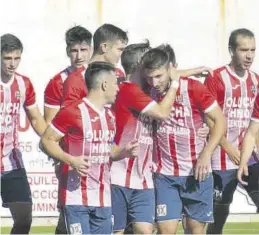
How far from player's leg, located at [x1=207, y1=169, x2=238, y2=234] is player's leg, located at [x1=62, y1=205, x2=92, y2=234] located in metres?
2.34

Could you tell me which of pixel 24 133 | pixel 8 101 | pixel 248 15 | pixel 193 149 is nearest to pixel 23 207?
pixel 8 101

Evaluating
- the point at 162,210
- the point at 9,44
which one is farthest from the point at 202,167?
the point at 9,44

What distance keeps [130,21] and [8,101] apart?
4004 mm

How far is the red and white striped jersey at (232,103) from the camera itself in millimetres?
10680

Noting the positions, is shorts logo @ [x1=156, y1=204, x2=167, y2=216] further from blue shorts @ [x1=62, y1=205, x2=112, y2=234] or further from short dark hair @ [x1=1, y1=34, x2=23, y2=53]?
short dark hair @ [x1=1, y1=34, x2=23, y2=53]

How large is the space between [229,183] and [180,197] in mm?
1098

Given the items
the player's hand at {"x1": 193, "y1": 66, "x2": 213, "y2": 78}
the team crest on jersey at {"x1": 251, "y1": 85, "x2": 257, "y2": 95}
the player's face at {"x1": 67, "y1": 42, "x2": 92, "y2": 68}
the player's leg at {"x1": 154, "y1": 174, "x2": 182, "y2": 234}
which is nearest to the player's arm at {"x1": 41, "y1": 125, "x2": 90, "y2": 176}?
the player's leg at {"x1": 154, "y1": 174, "x2": 182, "y2": 234}

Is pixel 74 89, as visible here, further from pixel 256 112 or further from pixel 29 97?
pixel 256 112

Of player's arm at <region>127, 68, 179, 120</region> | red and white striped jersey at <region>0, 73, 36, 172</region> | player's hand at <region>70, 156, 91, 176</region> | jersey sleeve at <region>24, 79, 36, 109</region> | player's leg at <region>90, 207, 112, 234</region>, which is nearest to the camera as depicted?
player's hand at <region>70, 156, 91, 176</region>

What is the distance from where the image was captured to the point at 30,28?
551 inches

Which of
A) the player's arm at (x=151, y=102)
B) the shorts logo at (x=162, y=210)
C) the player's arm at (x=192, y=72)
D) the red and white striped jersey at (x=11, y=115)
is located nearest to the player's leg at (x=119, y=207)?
the shorts logo at (x=162, y=210)

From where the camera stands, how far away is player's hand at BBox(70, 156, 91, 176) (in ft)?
27.8

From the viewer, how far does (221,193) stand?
35.5 ft

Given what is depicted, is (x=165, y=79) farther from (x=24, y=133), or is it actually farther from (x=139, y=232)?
(x=24, y=133)
